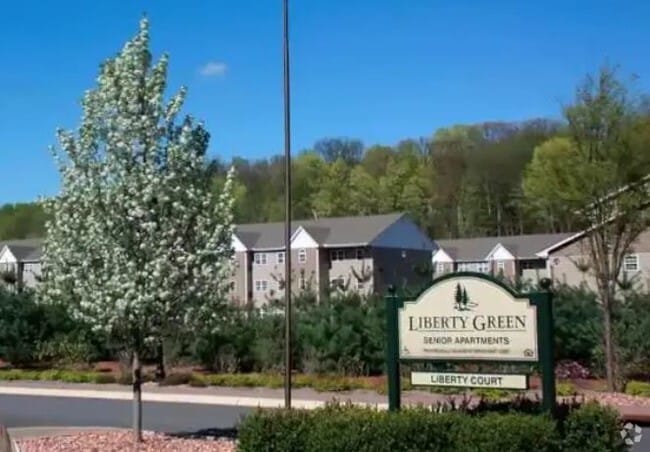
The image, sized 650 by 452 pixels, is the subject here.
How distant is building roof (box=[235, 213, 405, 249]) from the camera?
216 ft

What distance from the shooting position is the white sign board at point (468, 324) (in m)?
10.0

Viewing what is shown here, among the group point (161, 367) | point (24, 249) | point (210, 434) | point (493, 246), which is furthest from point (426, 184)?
point (210, 434)

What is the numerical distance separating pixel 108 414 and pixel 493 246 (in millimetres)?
54555

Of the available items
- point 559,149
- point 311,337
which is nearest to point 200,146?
point 559,149

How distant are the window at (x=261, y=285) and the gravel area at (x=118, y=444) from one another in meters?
54.0

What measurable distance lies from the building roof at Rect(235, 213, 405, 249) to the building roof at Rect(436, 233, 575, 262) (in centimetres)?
815

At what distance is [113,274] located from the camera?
495 inches

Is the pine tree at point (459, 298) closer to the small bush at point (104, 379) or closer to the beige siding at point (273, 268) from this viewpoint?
the small bush at point (104, 379)

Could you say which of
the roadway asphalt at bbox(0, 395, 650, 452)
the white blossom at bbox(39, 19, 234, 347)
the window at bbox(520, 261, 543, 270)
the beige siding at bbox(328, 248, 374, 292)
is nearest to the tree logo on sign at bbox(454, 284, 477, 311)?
the white blossom at bbox(39, 19, 234, 347)

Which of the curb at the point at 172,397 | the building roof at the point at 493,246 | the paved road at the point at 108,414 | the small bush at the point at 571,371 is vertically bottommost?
the paved road at the point at 108,414

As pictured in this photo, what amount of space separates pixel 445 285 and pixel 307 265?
56228mm

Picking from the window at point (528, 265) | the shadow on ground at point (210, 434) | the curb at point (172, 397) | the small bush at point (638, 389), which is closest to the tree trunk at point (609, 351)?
the small bush at point (638, 389)

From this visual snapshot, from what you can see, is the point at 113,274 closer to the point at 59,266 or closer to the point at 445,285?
the point at 59,266

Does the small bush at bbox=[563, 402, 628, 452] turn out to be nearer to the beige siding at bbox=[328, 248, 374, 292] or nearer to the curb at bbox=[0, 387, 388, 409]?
the curb at bbox=[0, 387, 388, 409]
